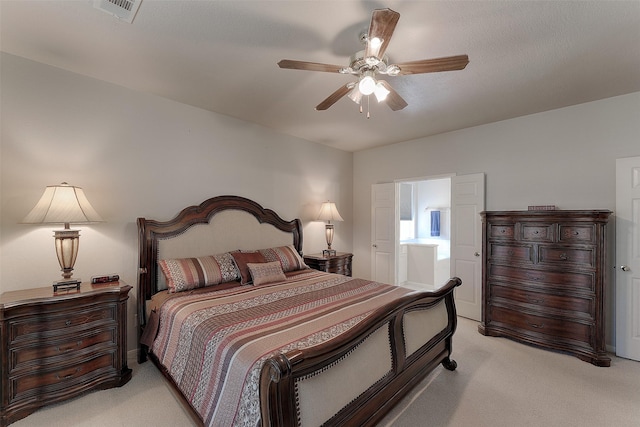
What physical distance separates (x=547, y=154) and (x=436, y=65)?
2.62m

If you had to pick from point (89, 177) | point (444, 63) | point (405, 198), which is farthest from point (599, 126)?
point (89, 177)

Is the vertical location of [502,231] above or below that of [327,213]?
below

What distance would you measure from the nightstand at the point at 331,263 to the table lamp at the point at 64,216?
2673 mm

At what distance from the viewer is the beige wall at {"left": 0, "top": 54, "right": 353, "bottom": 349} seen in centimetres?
231

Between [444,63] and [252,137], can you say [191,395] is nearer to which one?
[444,63]

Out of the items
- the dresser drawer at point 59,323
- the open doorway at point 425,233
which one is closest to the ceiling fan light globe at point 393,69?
the dresser drawer at point 59,323

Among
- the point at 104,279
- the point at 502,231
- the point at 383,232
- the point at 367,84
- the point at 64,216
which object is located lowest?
the point at 104,279

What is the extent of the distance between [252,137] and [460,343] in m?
3.67

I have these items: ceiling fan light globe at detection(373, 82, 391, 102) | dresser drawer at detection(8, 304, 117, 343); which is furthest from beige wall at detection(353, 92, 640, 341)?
dresser drawer at detection(8, 304, 117, 343)

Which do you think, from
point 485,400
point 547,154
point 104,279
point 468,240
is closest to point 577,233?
point 547,154

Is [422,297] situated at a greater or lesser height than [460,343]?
greater

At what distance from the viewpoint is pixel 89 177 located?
2.63m

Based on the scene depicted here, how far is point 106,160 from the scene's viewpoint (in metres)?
2.73

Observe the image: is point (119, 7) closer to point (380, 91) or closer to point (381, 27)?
point (381, 27)
